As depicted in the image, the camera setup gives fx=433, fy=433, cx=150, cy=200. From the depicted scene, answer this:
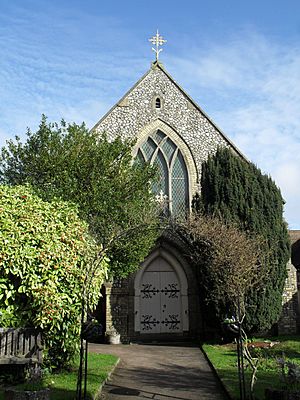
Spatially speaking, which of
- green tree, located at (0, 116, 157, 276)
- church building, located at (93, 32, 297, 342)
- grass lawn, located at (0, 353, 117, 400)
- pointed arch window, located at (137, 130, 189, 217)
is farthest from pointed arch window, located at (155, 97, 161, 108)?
grass lawn, located at (0, 353, 117, 400)

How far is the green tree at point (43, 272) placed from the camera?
8727mm

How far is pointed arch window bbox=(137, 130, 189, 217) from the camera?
18297mm

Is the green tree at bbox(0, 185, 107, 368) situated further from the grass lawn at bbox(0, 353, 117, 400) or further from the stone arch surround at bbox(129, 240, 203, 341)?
the stone arch surround at bbox(129, 240, 203, 341)

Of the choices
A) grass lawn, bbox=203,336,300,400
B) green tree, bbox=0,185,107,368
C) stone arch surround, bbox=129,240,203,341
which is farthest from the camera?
stone arch surround, bbox=129,240,203,341

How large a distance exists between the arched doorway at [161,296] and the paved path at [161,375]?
8.60ft

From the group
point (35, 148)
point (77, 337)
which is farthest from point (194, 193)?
point (77, 337)

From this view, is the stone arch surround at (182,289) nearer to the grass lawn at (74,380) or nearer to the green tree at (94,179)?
the green tree at (94,179)

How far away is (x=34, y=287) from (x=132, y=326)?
913cm

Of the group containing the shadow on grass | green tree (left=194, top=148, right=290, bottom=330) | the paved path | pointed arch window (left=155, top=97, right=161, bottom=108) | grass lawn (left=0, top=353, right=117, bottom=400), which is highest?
pointed arch window (left=155, top=97, right=161, bottom=108)

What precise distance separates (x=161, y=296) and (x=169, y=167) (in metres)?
5.44

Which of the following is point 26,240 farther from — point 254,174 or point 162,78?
point 162,78

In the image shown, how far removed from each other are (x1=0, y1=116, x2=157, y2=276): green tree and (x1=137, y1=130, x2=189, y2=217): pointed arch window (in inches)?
161

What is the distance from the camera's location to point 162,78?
1980 cm

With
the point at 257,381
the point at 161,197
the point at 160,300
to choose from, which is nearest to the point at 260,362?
the point at 257,381
